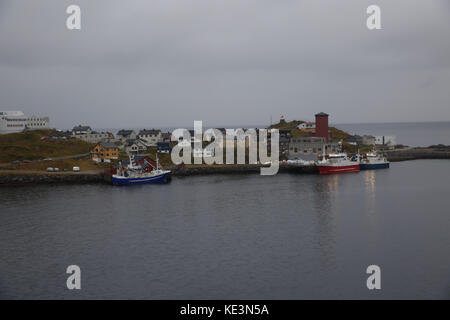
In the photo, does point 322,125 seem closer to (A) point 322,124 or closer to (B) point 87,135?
(A) point 322,124

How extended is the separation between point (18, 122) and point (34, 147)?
76.4 feet

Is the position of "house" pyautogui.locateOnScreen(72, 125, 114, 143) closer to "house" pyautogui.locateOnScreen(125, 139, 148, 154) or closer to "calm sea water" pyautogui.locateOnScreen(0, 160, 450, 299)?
"house" pyautogui.locateOnScreen(125, 139, 148, 154)

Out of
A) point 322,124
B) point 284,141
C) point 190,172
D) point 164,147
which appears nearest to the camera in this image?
point 190,172

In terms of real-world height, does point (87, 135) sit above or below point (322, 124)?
below

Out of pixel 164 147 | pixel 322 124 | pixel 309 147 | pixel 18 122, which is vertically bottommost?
pixel 309 147

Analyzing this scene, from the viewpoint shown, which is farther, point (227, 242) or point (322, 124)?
point (322, 124)

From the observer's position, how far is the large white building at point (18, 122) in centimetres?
9887

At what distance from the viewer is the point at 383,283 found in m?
23.6

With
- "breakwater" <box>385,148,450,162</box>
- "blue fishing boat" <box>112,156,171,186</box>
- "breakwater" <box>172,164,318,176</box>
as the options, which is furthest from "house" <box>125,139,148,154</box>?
"breakwater" <box>385,148,450,162</box>

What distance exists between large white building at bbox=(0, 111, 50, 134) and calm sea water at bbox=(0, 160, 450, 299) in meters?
52.2

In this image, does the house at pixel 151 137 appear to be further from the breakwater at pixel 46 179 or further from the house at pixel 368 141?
the house at pixel 368 141

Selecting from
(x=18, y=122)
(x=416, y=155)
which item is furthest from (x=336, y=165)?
(x=18, y=122)

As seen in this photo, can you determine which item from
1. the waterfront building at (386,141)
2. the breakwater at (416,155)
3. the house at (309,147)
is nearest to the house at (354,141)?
the waterfront building at (386,141)

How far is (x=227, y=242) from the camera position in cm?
3134
